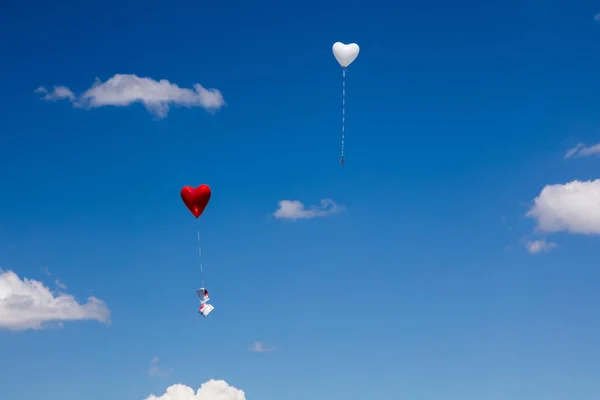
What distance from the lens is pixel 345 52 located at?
103 m

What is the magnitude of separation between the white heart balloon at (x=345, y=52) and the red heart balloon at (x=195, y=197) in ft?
73.7

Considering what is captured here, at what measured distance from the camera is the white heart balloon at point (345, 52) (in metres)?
103

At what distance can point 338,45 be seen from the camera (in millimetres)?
103188

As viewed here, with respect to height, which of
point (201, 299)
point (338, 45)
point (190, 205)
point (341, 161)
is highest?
point (338, 45)

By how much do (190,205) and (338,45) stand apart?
86.9 ft

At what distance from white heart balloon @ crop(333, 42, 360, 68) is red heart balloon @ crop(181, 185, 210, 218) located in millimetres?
22478

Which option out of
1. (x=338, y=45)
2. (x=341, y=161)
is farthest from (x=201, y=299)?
(x=338, y=45)

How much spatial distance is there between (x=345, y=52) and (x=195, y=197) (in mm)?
25272

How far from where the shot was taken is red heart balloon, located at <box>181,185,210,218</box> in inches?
4144

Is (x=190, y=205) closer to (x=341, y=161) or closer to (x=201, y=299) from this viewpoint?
(x=201, y=299)

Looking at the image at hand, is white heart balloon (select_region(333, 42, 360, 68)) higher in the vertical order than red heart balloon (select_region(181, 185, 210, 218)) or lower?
higher

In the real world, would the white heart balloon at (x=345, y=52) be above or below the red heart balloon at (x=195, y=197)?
above

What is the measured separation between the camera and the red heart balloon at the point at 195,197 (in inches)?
4144

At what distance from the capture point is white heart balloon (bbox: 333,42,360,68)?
338ft
